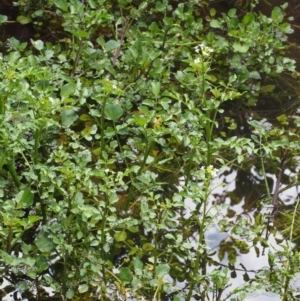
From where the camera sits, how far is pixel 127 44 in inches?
97.0

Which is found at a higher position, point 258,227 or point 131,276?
point 131,276

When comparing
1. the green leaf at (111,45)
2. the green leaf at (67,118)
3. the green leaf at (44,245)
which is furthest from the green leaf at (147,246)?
the green leaf at (111,45)

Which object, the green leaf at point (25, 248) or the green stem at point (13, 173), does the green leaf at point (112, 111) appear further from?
the green leaf at point (25, 248)

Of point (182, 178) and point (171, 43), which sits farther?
point (171, 43)

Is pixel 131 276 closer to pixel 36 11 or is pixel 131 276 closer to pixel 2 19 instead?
pixel 2 19

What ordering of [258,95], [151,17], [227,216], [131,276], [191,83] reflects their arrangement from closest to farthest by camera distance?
1. [131,276]
2. [227,216]
3. [191,83]
4. [258,95]
5. [151,17]

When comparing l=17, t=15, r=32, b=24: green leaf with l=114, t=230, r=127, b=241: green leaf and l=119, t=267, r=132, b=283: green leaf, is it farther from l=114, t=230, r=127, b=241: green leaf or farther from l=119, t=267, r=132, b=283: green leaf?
l=119, t=267, r=132, b=283: green leaf

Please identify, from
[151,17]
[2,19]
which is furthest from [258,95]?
[2,19]

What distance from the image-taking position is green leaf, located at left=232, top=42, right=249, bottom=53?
8.48ft

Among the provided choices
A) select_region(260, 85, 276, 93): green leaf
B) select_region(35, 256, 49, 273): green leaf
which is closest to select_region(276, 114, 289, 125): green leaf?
select_region(260, 85, 276, 93): green leaf

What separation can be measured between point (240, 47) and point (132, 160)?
0.76 metres

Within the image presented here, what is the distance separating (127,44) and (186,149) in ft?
1.57

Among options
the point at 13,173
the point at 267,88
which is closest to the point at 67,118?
the point at 13,173

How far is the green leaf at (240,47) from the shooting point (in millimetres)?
2584
